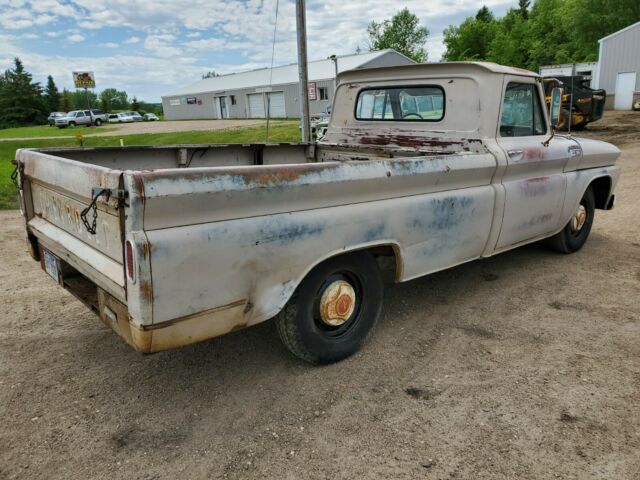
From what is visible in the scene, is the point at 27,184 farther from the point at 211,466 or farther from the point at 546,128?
the point at 546,128

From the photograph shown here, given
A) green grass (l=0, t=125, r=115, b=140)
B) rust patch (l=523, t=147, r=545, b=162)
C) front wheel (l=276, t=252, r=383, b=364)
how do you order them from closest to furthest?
front wheel (l=276, t=252, r=383, b=364), rust patch (l=523, t=147, r=545, b=162), green grass (l=0, t=125, r=115, b=140)

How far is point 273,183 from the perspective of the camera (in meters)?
2.63

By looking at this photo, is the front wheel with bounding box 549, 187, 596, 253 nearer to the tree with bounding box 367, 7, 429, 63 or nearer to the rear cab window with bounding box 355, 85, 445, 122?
the rear cab window with bounding box 355, 85, 445, 122

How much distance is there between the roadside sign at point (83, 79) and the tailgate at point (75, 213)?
18968mm

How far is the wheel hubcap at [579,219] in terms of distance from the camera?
17.7 ft

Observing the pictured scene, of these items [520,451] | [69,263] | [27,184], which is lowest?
[520,451]

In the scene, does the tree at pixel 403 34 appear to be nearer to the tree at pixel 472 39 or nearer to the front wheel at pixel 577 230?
the tree at pixel 472 39

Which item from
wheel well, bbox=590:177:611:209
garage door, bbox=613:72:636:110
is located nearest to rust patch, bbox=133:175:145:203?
wheel well, bbox=590:177:611:209

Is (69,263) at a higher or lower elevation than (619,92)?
lower

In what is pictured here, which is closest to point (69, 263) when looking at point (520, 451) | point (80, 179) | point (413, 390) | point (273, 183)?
point (80, 179)

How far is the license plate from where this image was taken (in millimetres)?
3291

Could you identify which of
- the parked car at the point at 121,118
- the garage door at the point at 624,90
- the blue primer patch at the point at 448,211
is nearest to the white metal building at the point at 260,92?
the parked car at the point at 121,118

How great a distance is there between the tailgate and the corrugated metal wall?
1293 inches

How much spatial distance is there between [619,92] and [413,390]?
1287 inches
